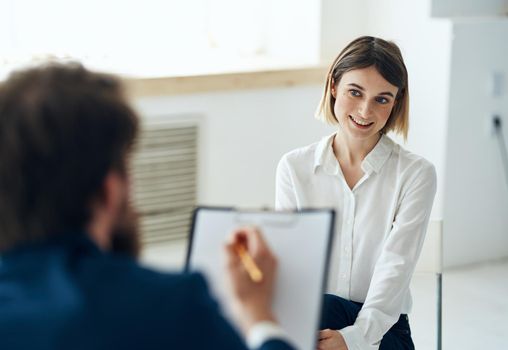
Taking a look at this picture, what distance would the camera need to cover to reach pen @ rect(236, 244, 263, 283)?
4.12ft

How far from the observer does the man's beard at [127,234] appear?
109 centimetres

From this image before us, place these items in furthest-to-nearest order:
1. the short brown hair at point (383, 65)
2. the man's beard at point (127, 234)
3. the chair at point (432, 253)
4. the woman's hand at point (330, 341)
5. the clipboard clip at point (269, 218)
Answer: the chair at point (432, 253) < the short brown hair at point (383, 65) < the woman's hand at point (330, 341) < the clipboard clip at point (269, 218) < the man's beard at point (127, 234)

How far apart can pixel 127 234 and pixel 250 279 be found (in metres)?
0.21

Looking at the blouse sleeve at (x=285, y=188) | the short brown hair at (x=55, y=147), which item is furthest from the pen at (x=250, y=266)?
the blouse sleeve at (x=285, y=188)

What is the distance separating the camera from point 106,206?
3.40 ft

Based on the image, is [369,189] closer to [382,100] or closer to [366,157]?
[366,157]

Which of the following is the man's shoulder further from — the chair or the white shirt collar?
the chair

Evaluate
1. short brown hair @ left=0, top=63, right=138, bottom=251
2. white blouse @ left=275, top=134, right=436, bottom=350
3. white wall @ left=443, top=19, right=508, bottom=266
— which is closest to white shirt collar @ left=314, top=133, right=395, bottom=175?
white blouse @ left=275, top=134, right=436, bottom=350

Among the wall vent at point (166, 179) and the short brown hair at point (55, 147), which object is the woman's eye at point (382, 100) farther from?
the wall vent at point (166, 179)

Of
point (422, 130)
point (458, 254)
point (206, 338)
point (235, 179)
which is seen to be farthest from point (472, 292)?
point (206, 338)

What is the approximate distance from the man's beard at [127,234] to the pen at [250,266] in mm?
169

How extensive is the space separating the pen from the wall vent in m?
2.30

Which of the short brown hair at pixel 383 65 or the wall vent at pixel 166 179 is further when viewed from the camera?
the wall vent at pixel 166 179

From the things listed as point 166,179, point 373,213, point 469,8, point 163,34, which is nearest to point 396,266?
point 373,213
